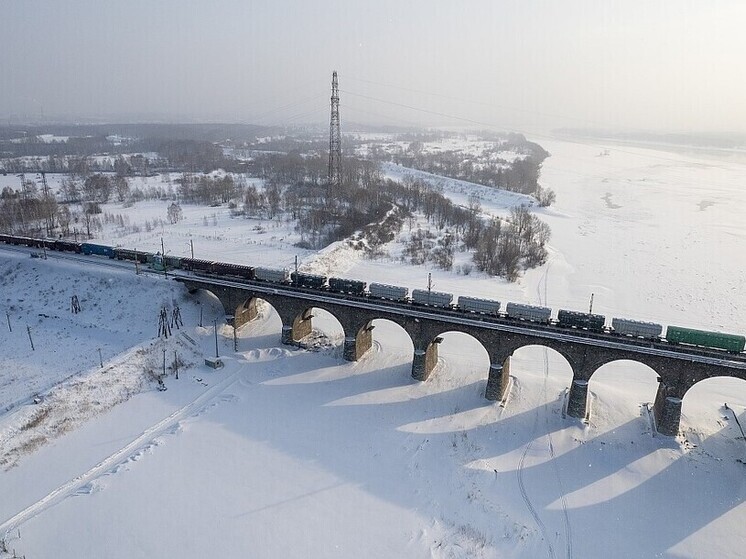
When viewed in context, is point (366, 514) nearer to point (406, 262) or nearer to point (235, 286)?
point (235, 286)

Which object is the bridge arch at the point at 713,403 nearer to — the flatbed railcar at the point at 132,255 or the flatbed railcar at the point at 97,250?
the flatbed railcar at the point at 132,255

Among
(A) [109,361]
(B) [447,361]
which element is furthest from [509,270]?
(A) [109,361]

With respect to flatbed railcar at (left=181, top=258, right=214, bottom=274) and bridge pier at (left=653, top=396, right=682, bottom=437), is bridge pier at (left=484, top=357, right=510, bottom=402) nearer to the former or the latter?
bridge pier at (left=653, top=396, right=682, bottom=437)

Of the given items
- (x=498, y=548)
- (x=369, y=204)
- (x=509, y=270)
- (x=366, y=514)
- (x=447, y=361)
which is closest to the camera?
(x=498, y=548)

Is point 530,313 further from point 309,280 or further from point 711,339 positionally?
point 309,280

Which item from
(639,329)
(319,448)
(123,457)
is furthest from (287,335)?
(639,329)
